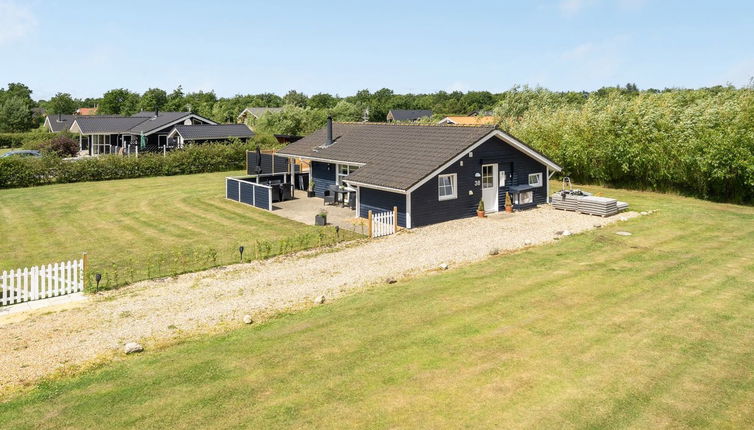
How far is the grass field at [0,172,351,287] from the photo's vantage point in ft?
60.5

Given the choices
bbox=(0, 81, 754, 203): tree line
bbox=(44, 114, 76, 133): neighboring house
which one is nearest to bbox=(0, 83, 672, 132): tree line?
bbox=(44, 114, 76, 133): neighboring house

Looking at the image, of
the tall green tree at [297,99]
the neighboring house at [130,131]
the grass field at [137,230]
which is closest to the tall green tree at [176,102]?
the tall green tree at [297,99]

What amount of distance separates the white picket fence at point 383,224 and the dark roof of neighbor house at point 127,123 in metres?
38.2

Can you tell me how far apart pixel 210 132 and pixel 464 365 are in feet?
151

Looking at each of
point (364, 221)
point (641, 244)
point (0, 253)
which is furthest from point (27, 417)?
point (641, 244)

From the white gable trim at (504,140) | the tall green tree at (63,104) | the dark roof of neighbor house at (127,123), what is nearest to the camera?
the white gable trim at (504,140)

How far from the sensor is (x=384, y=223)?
22.6 m

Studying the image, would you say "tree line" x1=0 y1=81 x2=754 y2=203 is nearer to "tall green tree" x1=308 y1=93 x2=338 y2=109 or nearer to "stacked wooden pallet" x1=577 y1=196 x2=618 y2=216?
"stacked wooden pallet" x1=577 y1=196 x2=618 y2=216

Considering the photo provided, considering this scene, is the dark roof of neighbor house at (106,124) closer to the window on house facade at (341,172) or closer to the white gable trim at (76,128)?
the white gable trim at (76,128)

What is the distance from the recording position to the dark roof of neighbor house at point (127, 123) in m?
54.7

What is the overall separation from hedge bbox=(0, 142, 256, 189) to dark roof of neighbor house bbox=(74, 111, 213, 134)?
12285mm

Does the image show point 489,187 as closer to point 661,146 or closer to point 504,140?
point 504,140

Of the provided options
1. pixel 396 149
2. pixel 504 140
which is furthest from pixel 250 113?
pixel 504 140

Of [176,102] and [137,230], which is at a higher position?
[176,102]
